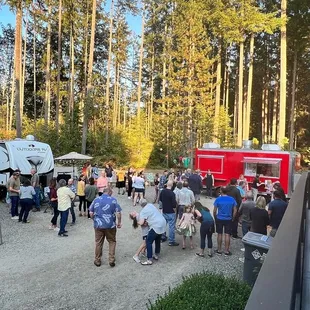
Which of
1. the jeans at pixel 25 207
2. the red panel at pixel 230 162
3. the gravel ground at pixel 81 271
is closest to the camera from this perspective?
the gravel ground at pixel 81 271

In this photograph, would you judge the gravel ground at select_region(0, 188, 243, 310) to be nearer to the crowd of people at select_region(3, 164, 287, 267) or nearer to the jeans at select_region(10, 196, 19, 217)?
the crowd of people at select_region(3, 164, 287, 267)

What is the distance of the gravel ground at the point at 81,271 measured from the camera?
5887 millimetres

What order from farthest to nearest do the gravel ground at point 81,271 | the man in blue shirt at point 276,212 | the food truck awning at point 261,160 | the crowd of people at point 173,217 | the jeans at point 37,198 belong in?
the food truck awning at point 261,160 → the jeans at point 37,198 → the man in blue shirt at point 276,212 → the crowd of people at point 173,217 → the gravel ground at point 81,271

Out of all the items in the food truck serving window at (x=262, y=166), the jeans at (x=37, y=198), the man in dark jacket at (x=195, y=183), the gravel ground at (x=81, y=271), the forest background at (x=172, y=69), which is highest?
the forest background at (x=172, y=69)

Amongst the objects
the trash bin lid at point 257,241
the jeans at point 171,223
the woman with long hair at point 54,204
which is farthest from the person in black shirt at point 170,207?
the woman with long hair at point 54,204

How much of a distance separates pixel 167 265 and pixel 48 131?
2198cm

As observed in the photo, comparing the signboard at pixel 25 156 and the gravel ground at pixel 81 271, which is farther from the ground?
the signboard at pixel 25 156

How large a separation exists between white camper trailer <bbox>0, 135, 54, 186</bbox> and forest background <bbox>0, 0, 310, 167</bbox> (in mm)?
4544

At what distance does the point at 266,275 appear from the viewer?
1628 millimetres

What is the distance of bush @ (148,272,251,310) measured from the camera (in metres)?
3.42

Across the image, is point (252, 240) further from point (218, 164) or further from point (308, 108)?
point (308, 108)

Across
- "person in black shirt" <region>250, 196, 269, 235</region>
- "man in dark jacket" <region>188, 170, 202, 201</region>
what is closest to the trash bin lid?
"person in black shirt" <region>250, 196, 269, 235</region>

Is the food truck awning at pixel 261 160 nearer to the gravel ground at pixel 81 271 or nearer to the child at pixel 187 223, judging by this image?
the gravel ground at pixel 81 271

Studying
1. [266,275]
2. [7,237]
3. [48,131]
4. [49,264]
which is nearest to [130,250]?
[49,264]
